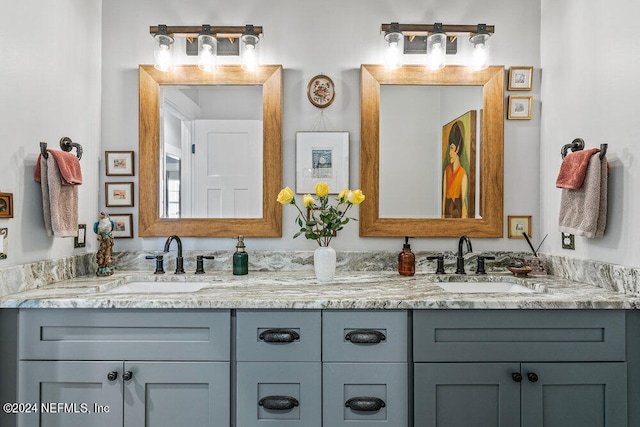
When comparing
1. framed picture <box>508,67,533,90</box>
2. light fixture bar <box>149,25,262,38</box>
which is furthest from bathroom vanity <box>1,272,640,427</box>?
light fixture bar <box>149,25,262,38</box>

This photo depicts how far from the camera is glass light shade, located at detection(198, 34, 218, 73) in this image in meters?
2.10

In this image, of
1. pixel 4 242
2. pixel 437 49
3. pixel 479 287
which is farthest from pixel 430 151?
pixel 4 242

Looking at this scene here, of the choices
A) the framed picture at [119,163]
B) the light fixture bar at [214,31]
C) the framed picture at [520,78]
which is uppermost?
the light fixture bar at [214,31]

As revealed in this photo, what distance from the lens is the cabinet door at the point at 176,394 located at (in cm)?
150

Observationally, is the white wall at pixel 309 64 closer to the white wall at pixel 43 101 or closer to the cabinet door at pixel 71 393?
the white wall at pixel 43 101

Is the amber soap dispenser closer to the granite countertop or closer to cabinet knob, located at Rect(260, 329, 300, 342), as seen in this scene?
the granite countertop

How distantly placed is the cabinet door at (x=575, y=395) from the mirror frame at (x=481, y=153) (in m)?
0.82

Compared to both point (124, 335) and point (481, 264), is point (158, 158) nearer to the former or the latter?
point (124, 335)

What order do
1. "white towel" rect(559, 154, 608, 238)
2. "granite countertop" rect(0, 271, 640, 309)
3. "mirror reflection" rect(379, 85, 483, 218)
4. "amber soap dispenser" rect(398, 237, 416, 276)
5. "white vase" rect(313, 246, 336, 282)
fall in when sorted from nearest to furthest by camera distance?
"granite countertop" rect(0, 271, 640, 309) → "white towel" rect(559, 154, 608, 238) → "white vase" rect(313, 246, 336, 282) → "amber soap dispenser" rect(398, 237, 416, 276) → "mirror reflection" rect(379, 85, 483, 218)

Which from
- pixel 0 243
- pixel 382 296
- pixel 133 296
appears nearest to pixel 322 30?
pixel 382 296

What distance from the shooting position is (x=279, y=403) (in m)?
1.49

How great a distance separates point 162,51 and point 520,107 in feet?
6.50

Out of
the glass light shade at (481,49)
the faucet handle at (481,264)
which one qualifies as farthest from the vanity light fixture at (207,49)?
the faucet handle at (481,264)

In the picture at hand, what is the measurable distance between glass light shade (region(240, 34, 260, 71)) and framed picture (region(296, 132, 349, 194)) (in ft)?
1.46
